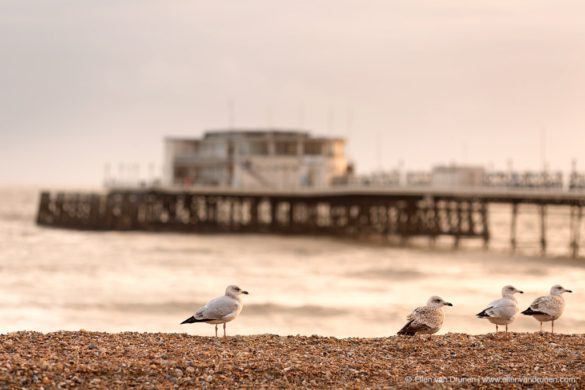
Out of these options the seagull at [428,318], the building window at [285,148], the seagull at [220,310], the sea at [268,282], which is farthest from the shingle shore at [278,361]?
the building window at [285,148]

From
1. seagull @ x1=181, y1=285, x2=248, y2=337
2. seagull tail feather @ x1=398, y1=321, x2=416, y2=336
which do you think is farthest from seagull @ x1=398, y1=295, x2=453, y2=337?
seagull @ x1=181, y1=285, x2=248, y2=337

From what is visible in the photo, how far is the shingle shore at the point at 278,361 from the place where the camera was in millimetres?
11859

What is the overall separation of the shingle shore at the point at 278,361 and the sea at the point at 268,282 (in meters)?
7.99

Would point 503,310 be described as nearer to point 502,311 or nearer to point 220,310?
point 502,311

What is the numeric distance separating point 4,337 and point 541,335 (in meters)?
7.63

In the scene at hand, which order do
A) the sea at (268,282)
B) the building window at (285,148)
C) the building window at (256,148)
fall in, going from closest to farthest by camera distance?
1. the sea at (268,282)
2. the building window at (285,148)
3. the building window at (256,148)

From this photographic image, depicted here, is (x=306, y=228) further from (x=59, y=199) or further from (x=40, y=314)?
(x=40, y=314)

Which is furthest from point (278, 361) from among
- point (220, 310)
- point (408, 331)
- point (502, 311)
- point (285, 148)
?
point (285, 148)

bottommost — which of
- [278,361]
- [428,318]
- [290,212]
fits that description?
[290,212]

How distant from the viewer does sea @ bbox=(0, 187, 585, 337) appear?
25.3m

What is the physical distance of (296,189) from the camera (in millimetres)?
62344

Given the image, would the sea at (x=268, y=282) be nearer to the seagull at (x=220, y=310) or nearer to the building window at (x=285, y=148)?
the seagull at (x=220, y=310)

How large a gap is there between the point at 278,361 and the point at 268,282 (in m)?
23.3

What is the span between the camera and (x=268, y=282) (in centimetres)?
3597
